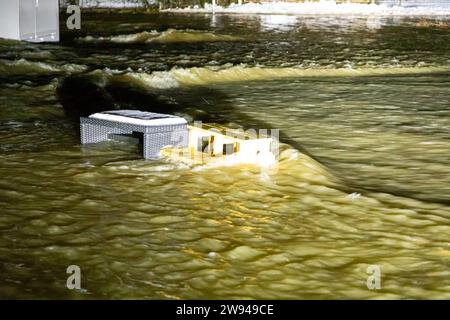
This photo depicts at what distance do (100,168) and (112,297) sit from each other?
2.57 meters

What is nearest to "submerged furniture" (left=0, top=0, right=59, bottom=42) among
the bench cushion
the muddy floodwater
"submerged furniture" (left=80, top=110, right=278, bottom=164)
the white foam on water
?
the muddy floodwater

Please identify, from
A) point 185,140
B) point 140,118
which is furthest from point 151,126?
point 185,140

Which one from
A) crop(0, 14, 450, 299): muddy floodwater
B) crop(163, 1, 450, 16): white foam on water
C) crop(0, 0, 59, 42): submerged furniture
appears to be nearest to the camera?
crop(0, 14, 450, 299): muddy floodwater

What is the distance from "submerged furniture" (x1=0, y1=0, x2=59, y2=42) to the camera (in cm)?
1345

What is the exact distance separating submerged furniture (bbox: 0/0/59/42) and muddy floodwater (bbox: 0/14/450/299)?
3397 millimetres

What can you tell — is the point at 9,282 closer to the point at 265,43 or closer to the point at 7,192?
the point at 7,192

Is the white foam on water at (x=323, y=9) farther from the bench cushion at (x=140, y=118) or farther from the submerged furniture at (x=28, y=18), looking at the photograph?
the bench cushion at (x=140, y=118)

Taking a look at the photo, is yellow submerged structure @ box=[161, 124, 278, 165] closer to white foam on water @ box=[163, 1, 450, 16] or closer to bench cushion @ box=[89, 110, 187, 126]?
bench cushion @ box=[89, 110, 187, 126]

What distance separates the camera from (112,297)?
10.7 ft

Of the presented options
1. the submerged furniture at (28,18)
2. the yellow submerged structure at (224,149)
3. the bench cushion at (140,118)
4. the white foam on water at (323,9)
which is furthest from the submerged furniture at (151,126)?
the white foam on water at (323,9)

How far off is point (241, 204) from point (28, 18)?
37.7ft

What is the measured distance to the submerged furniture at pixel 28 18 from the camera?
13.4 metres

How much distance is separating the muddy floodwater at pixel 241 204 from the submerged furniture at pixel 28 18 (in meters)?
3.40

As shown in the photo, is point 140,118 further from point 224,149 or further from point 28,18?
point 28,18
